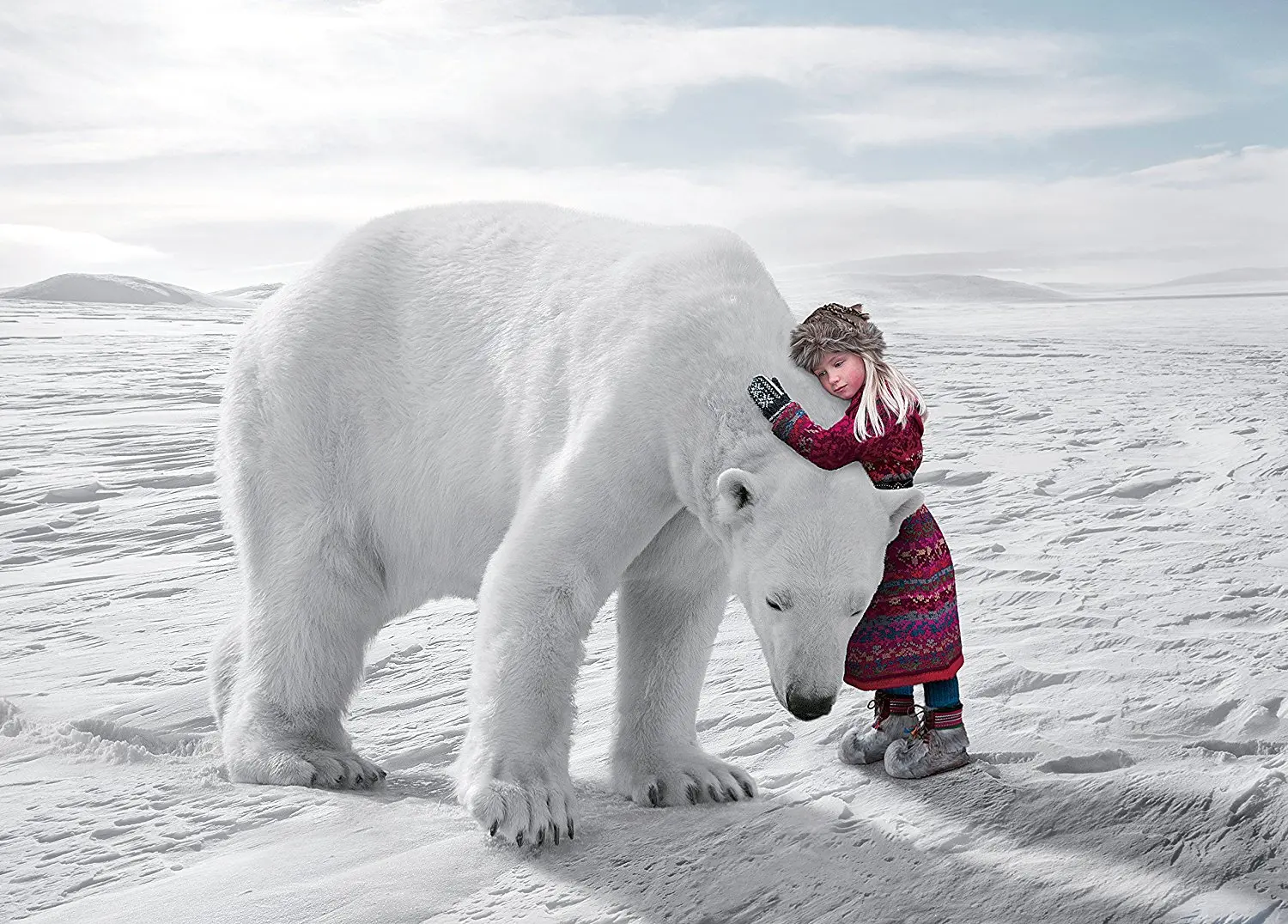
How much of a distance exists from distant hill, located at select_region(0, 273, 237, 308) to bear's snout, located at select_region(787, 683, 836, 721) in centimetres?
2207

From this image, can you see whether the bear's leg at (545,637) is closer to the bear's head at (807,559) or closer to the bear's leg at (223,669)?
the bear's head at (807,559)

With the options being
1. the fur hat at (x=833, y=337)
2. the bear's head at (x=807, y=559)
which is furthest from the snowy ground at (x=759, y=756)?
the fur hat at (x=833, y=337)

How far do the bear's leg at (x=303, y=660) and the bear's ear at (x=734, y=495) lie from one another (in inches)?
48.5

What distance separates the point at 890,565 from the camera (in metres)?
2.89

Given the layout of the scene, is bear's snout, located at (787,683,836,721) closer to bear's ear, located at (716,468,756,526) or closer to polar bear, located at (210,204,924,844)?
polar bear, located at (210,204,924,844)

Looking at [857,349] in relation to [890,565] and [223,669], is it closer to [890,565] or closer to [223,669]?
[890,565]

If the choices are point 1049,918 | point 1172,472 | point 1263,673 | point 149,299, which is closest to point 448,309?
point 1049,918

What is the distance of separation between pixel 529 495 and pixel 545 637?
14.2 inches

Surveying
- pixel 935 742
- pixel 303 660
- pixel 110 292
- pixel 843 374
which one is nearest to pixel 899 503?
pixel 843 374

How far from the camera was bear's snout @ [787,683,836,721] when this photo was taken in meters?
2.43

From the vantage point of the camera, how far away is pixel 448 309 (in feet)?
10.8

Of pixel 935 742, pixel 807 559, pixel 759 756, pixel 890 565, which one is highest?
pixel 807 559

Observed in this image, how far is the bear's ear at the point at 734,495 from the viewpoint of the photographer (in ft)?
8.13

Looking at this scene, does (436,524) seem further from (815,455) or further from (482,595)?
(815,455)
